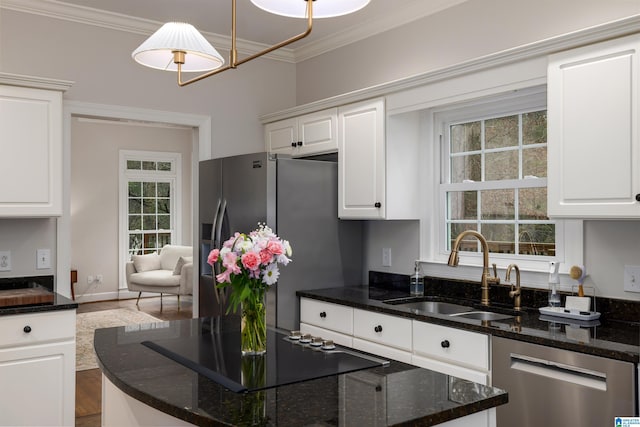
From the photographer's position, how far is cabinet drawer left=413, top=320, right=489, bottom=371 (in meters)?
2.54

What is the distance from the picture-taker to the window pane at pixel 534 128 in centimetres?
309

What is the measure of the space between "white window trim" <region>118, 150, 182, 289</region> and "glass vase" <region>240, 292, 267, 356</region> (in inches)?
281

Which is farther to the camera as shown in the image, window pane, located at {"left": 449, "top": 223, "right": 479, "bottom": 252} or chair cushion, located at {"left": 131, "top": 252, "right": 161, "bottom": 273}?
chair cushion, located at {"left": 131, "top": 252, "right": 161, "bottom": 273}

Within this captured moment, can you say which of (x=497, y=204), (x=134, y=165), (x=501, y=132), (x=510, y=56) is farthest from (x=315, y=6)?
(x=134, y=165)

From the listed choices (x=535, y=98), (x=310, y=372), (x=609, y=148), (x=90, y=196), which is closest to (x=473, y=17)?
(x=535, y=98)

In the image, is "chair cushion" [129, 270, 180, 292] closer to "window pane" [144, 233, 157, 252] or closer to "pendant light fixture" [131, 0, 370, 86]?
"window pane" [144, 233, 157, 252]

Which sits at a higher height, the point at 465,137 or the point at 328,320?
the point at 465,137

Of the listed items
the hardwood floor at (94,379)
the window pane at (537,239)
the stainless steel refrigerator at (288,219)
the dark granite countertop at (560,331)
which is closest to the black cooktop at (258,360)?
the dark granite countertop at (560,331)

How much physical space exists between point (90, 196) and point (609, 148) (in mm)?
7508

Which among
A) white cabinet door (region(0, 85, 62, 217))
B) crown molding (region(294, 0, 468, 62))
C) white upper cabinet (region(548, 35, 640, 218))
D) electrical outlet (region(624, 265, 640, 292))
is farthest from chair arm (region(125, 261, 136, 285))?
electrical outlet (region(624, 265, 640, 292))

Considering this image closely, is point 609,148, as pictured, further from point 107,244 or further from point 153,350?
point 107,244

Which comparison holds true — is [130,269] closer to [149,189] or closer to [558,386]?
[149,189]

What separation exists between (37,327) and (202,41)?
1.75 meters

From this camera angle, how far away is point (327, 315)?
3.45m
